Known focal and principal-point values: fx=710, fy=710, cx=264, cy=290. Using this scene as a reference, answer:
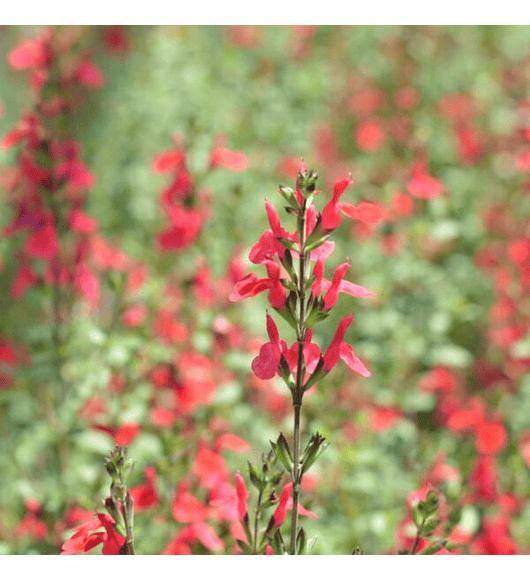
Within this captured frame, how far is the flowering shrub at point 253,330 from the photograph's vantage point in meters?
1.32

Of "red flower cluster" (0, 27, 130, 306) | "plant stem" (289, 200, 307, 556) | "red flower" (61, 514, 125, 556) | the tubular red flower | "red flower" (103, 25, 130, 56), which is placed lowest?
"red flower" (61, 514, 125, 556)

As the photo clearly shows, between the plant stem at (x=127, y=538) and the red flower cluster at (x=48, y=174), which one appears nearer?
→ the plant stem at (x=127, y=538)

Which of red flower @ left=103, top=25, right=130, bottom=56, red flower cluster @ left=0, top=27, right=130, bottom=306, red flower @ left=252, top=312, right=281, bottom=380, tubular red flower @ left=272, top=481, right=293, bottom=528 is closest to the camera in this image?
red flower @ left=252, top=312, right=281, bottom=380

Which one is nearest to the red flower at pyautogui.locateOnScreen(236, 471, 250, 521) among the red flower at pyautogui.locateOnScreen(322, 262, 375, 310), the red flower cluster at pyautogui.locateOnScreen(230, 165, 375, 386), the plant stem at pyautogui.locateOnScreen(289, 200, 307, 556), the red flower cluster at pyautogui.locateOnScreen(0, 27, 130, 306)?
the plant stem at pyautogui.locateOnScreen(289, 200, 307, 556)

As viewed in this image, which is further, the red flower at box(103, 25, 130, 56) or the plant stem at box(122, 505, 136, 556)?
the red flower at box(103, 25, 130, 56)

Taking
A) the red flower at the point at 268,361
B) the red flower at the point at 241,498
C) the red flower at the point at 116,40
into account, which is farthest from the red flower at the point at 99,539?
the red flower at the point at 116,40

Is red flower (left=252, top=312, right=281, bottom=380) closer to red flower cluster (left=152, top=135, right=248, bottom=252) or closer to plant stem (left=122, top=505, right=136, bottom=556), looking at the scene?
plant stem (left=122, top=505, right=136, bottom=556)

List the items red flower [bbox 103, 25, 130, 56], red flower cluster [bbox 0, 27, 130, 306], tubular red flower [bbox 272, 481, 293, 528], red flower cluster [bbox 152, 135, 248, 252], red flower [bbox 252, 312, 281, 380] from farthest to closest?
red flower [bbox 103, 25, 130, 56], red flower cluster [bbox 152, 135, 248, 252], red flower cluster [bbox 0, 27, 130, 306], tubular red flower [bbox 272, 481, 293, 528], red flower [bbox 252, 312, 281, 380]

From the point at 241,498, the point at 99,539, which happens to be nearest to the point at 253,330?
the point at 241,498

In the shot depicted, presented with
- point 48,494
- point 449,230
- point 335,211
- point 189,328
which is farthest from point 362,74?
point 335,211

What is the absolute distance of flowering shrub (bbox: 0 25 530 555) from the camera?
1316 mm

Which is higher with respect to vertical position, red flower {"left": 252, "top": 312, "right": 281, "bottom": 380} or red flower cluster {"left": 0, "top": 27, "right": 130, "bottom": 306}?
red flower cluster {"left": 0, "top": 27, "right": 130, "bottom": 306}

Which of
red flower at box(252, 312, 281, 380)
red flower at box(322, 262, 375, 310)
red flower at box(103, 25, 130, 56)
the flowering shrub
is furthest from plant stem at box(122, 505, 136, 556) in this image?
red flower at box(103, 25, 130, 56)

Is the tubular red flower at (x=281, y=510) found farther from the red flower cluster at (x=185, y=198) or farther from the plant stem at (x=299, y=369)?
the red flower cluster at (x=185, y=198)
